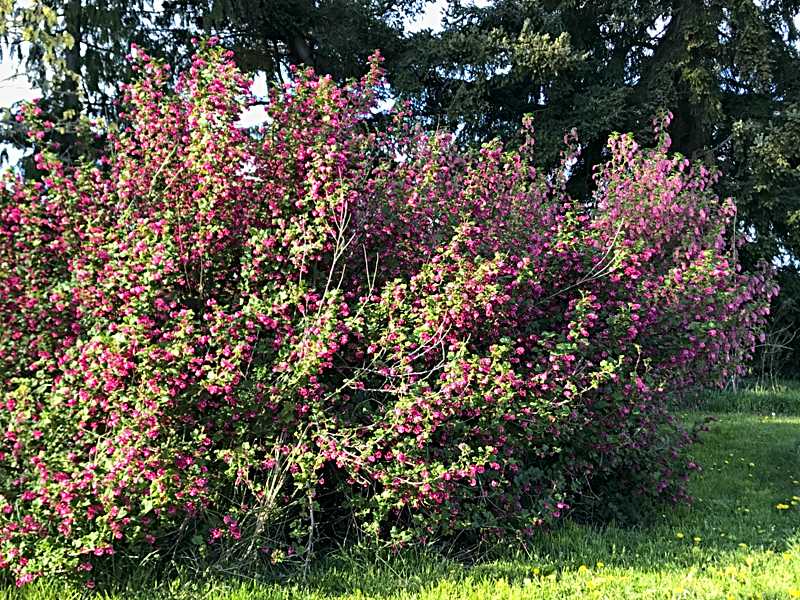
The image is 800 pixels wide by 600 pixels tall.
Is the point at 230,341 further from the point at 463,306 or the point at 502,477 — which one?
the point at 502,477

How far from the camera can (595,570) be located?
13.4 ft

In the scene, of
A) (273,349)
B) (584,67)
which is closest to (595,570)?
(273,349)

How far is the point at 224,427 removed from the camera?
395cm

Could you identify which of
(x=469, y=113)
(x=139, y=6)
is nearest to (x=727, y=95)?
(x=469, y=113)

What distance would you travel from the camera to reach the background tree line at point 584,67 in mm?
13775

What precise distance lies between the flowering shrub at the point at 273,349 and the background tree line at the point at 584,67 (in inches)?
365

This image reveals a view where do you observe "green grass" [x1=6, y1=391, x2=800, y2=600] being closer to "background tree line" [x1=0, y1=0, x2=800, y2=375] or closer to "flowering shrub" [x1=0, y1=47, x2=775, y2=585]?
"flowering shrub" [x1=0, y1=47, x2=775, y2=585]

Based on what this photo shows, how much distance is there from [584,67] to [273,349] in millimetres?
11977

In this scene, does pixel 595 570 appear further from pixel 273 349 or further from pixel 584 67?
pixel 584 67

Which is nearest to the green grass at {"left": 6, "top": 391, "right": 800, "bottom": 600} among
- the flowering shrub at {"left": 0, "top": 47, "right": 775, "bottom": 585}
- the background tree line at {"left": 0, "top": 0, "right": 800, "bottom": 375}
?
the flowering shrub at {"left": 0, "top": 47, "right": 775, "bottom": 585}

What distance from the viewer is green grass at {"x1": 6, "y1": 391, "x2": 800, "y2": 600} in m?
3.63

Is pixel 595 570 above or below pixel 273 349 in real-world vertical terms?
below

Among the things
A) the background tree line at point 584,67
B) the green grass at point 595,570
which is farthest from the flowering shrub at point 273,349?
the background tree line at point 584,67

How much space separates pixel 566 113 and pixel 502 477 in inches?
463
